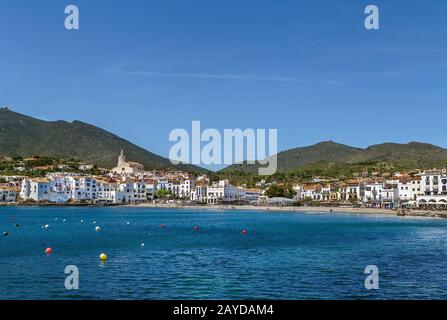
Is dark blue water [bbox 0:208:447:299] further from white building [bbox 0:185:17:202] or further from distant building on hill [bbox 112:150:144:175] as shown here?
distant building on hill [bbox 112:150:144:175]

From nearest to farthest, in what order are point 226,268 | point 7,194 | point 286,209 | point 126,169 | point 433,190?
point 226,268
point 433,190
point 286,209
point 7,194
point 126,169

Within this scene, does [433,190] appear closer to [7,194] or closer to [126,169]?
[7,194]

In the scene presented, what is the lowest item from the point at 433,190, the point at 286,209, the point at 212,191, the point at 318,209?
the point at 286,209

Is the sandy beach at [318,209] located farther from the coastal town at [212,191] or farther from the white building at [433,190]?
the white building at [433,190]

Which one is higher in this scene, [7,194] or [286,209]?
[7,194]

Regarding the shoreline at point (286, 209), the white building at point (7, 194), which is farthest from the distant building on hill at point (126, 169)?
the white building at point (7, 194)

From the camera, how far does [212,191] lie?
129 meters

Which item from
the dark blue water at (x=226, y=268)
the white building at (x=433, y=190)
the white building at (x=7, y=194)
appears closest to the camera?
the dark blue water at (x=226, y=268)

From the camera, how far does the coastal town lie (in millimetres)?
90625

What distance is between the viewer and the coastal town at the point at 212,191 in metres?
90.6

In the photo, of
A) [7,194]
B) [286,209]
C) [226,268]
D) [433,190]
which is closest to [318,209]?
[286,209]
